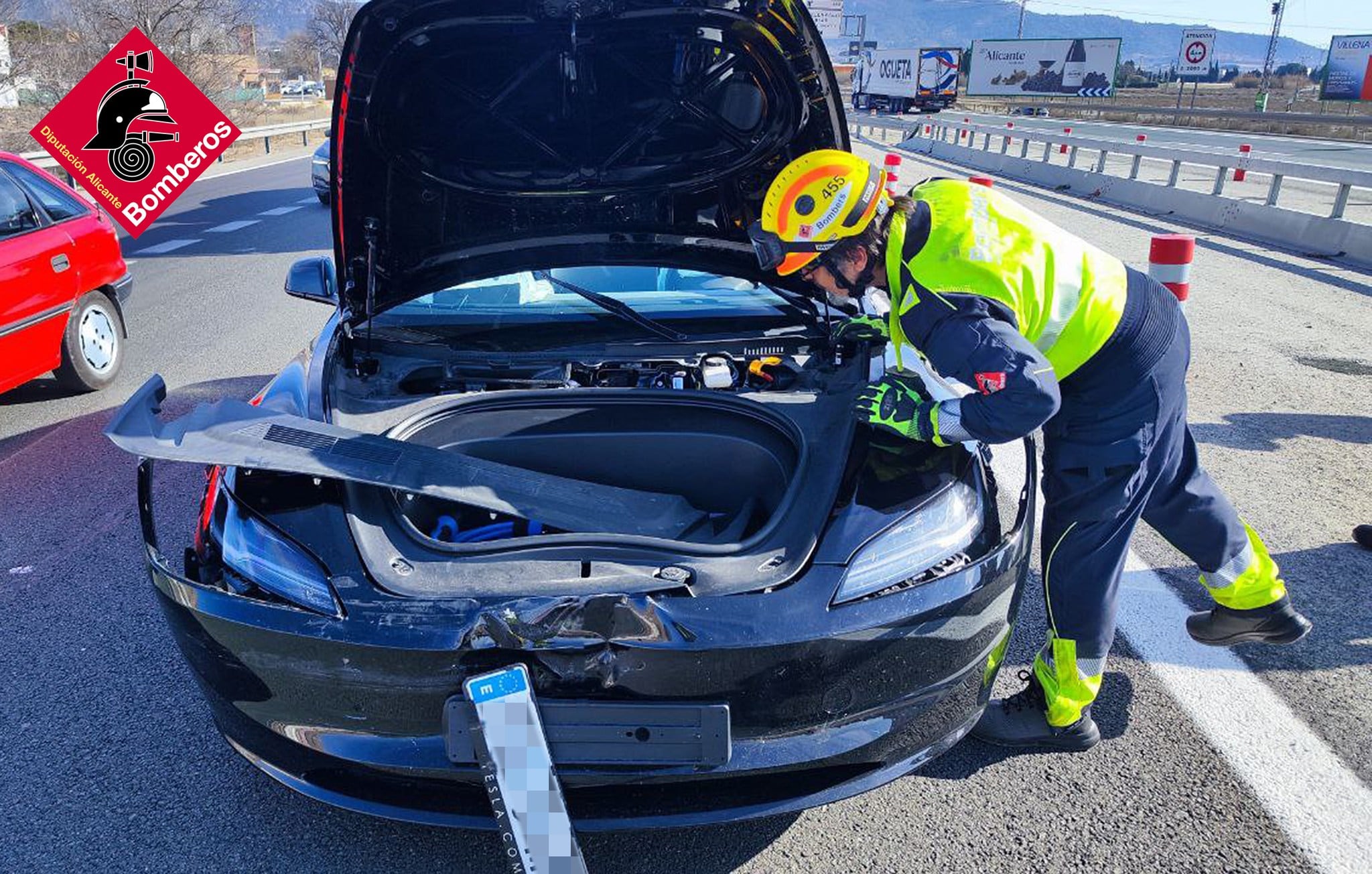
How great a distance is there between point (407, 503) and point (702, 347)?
1.16 meters

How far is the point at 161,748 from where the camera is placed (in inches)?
106

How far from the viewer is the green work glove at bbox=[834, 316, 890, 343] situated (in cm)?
321

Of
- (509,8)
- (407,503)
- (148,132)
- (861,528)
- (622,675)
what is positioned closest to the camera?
(622,675)

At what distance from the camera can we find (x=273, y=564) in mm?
2184

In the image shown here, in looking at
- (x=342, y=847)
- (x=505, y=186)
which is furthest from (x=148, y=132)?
(x=342, y=847)

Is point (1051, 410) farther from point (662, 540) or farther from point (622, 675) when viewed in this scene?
point (622, 675)

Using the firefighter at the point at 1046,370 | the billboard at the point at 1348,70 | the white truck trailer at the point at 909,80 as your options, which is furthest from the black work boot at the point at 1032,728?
the billboard at the point at 1348,70

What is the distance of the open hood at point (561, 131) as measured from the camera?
297 cm

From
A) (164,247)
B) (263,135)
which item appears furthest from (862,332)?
(263,135)

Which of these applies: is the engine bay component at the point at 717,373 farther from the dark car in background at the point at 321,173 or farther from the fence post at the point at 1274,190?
Result: the dark car in background at the point at 321,173

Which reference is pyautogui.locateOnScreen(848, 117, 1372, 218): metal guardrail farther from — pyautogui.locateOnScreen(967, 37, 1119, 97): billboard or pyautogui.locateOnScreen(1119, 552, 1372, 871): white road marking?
pyautogui.locateOnScreen(967, 37, 1119, 97): billboard

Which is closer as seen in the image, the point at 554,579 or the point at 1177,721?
the point at 554,579

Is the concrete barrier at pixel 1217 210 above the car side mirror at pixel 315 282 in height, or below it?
below

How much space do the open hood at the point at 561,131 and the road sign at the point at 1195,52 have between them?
60043 mm
